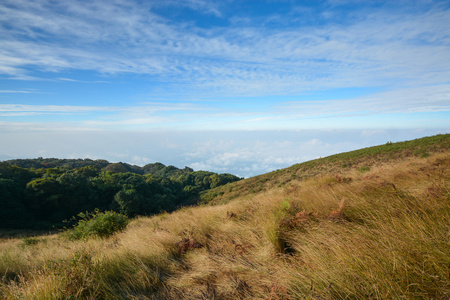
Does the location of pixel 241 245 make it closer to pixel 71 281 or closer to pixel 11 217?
pixel 71 281

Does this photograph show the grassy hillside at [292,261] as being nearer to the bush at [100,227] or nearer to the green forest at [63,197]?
the bush at [100,227]

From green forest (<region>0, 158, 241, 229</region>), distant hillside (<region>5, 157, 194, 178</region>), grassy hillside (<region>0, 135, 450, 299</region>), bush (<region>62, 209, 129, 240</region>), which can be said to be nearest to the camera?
grassy hillside (<region>0, 135, 450, 299</region>)

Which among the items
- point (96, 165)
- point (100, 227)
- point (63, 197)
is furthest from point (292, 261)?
point (96, 165)

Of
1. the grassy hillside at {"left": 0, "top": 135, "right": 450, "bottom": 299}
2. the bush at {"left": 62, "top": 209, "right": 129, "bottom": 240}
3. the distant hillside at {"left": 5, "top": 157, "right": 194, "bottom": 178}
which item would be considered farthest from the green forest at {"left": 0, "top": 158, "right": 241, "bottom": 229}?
the grassy hillside at {"left": 0, "top": 135, "right": 450, "bottom": 299}

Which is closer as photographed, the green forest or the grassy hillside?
the grassy hillside

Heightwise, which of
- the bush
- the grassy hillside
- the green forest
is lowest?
the green forest

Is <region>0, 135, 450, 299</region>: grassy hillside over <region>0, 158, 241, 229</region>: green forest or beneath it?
over

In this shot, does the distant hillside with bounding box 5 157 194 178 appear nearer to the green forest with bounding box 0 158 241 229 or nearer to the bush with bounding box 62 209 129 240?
the green forest with bounding box 0 158 241 229

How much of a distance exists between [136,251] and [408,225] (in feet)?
13.8

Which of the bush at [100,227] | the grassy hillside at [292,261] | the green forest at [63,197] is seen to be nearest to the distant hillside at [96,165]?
the green forest at [63,197]

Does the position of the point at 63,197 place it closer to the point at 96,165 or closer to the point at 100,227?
the point at 100,227

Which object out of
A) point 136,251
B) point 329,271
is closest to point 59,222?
point 136,251

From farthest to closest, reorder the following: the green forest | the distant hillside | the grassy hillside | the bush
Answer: the distant hillside
the green forest
the bush
the grassy hillside

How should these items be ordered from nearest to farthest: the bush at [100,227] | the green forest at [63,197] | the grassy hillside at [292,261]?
1. the grassy hillside at [292,261]
2. the bush at [100,227]
3. the green forest at [63,197]
